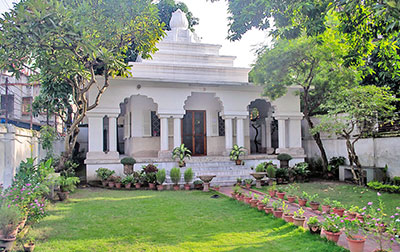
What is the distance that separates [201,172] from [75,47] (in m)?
6.12

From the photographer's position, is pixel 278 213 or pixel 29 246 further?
pixel 278 213

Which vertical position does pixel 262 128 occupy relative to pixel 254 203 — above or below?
above

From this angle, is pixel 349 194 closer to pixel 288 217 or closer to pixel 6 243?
pixel 288 217

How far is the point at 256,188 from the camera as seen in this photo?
10492 mm

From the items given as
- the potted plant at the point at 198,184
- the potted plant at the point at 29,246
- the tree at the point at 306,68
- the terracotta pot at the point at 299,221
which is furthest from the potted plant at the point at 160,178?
the potted plant at the point at 29,246

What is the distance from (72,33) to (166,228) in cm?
420

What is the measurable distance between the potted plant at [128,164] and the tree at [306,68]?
5.63 metres

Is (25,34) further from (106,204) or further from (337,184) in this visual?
(337,184)

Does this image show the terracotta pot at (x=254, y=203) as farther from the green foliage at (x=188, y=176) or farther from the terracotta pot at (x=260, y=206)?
the green foliage at (x=188, y=176)

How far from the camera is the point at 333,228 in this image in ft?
15.2

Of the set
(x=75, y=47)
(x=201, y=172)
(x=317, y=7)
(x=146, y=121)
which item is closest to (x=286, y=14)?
(x=317, y=7)

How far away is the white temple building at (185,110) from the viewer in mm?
12180

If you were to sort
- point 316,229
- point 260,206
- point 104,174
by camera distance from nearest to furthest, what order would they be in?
point 316,229 < point 260,206 < point 104,174

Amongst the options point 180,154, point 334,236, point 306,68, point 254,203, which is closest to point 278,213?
point 254,203
